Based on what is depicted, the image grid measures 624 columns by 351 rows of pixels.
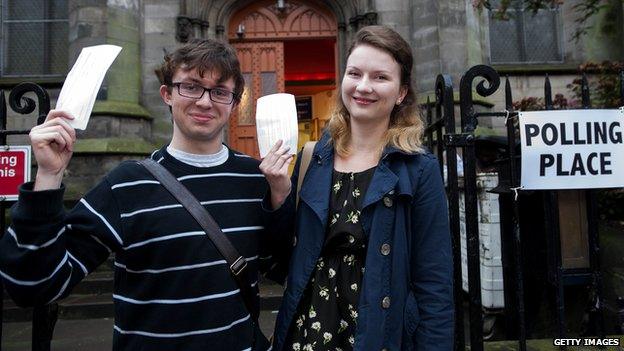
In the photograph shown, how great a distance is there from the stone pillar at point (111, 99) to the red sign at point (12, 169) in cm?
461

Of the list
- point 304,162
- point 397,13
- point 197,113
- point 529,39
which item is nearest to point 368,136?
point 304,162

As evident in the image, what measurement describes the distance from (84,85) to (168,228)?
0.54 m

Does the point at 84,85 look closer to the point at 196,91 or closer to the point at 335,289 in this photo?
the point at 196,91

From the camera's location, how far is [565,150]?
2482mm

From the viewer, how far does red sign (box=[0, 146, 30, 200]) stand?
2604 millimetres

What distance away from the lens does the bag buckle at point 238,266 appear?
4.95ft

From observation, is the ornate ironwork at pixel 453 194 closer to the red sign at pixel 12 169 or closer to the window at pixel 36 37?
the red sign at pixel 12 169

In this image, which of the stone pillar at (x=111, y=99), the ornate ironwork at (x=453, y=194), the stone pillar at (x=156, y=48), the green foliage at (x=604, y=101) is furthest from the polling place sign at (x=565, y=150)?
the stone pillar at (x=156, y=48)

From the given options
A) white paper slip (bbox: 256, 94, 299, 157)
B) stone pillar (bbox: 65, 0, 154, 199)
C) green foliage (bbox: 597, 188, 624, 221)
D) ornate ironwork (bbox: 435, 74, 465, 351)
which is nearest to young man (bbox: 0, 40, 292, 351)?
white paper slip (bbox: 256, 94, 299, 157)

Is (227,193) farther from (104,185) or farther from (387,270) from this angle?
(387,270)

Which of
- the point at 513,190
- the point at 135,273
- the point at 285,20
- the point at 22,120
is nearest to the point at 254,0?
the point at 285,20

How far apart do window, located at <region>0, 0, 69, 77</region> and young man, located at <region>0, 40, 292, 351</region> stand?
9.10m

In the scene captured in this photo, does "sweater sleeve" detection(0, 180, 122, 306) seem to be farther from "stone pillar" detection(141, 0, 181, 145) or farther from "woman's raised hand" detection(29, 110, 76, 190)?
"stone pillar" detection(141, 0, 181, 145)

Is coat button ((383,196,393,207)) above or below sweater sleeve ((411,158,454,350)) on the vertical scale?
above
